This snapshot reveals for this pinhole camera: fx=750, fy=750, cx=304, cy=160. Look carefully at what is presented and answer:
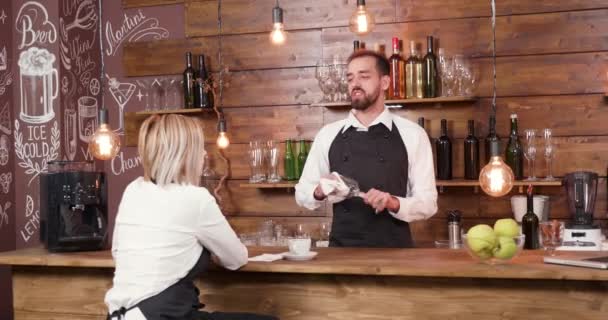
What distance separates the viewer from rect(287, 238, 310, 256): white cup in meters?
2.89

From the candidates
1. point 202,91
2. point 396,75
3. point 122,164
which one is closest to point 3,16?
point 122,164

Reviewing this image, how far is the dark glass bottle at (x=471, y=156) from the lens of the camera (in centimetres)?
448

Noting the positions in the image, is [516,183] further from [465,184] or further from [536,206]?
[465,184]

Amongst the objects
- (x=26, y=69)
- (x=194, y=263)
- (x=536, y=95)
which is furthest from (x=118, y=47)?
(x=194, y=263)

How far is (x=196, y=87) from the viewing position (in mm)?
5043

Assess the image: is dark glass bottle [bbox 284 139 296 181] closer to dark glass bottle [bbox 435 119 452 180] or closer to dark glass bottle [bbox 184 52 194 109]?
dark glass bottle [bbox 184 52 194 109]

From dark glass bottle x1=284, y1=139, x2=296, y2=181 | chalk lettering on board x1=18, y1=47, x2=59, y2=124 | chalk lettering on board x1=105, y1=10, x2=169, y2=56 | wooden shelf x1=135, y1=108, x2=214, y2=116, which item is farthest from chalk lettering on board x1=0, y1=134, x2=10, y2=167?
dark glass bottle x1=284, y1=139, x2=296, y2=181

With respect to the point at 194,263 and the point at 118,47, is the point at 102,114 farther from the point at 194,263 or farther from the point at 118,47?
the point at 118,47

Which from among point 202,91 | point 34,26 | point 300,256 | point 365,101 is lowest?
point 300,256

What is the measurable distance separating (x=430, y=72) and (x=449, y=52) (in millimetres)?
250

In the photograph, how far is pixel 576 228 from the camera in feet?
11.7

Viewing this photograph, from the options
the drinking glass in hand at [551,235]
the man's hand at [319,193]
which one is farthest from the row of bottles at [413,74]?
the drinking glass in hand at [551,235]

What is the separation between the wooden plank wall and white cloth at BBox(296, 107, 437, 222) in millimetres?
932

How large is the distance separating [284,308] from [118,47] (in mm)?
3149
